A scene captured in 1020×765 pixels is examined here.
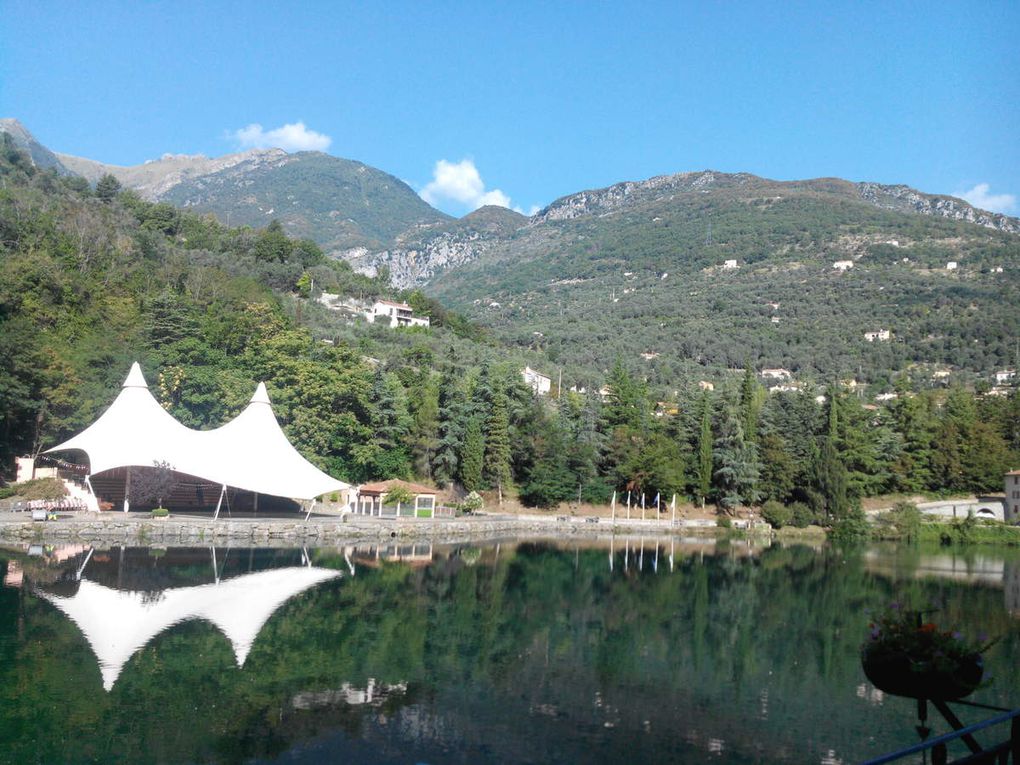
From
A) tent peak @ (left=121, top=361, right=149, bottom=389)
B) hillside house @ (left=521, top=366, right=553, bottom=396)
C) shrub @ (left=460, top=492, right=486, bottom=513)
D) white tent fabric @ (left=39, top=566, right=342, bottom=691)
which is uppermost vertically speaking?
hillside house @ (left=521, top=366, right=553, bottom=396)

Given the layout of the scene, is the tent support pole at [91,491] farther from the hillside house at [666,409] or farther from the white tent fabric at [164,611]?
the hillside house at [666,409]

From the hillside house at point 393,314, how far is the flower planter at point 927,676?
6482 centimetres

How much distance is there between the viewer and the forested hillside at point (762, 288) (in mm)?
84750

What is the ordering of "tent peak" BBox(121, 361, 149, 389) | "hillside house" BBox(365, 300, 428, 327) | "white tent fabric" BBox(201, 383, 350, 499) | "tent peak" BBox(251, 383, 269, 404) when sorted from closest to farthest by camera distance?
1. "white tent fabric" BBox(201, 383, 350, 499)
2. "tent peak" BBox(121, 361, 149, 389)
3. "tent peak" BBox(251, 383, 269, 404)
4. "hillside house" BBox(365, 300, 428, 327)

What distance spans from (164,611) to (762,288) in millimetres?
101927

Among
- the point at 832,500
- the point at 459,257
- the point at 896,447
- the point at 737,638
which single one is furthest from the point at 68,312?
the point at 459,257

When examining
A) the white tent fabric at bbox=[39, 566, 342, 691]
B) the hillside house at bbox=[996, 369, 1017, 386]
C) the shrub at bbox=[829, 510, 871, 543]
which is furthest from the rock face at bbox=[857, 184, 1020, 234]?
the white tent fabric at bbox=[39, 566, 342, 691]

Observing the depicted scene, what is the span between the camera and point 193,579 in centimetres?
2008

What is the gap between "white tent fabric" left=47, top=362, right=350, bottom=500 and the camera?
28234 mm

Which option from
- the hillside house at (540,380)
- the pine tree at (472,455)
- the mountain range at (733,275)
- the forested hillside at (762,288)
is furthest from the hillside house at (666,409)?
the pine tree at (472,455)

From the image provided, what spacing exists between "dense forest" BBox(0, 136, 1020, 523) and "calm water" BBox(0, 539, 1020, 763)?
39.1 ft

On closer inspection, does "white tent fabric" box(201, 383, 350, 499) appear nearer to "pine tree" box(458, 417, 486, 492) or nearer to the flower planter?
"pine tree" box(458, 417, 486, 492)

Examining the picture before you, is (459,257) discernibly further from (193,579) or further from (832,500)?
(193,579)

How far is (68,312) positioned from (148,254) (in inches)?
699
